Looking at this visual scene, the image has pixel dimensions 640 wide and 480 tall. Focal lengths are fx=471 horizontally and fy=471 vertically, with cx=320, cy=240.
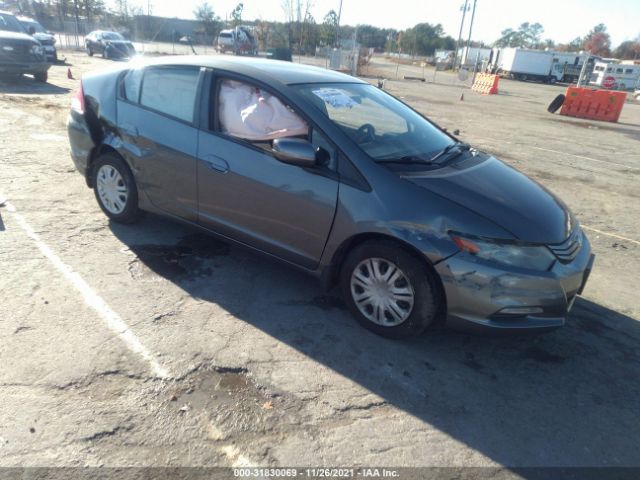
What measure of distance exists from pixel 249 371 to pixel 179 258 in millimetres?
1697

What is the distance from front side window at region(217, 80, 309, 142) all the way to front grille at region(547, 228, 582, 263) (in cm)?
185

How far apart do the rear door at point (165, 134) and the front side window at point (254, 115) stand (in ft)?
0.94

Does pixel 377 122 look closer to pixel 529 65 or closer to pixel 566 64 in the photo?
pixel 529 65

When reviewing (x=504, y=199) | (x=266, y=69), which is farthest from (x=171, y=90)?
(x=504, y=199)

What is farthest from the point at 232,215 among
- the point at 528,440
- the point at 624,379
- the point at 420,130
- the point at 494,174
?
the point at 624,379

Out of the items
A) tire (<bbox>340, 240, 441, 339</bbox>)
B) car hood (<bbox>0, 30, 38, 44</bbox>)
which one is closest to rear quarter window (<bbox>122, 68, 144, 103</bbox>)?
tire (<bbox>340, 240, 441, 339</bbox>)

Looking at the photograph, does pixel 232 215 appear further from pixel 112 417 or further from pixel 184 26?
pixel 184 26

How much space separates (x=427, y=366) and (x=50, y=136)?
307 inches

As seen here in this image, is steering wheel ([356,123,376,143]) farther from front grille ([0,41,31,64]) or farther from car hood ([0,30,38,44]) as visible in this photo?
car hood ([0,30,38,44])

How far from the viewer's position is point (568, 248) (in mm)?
3135

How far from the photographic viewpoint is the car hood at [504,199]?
119 inches

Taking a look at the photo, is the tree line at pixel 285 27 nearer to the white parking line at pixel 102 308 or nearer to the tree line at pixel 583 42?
the tree line at pixel 583 42

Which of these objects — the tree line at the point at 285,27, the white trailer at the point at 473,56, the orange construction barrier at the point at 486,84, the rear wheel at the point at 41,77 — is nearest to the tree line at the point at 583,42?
the tree line at the point at 285,27

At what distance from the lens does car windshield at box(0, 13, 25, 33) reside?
14.1 m
